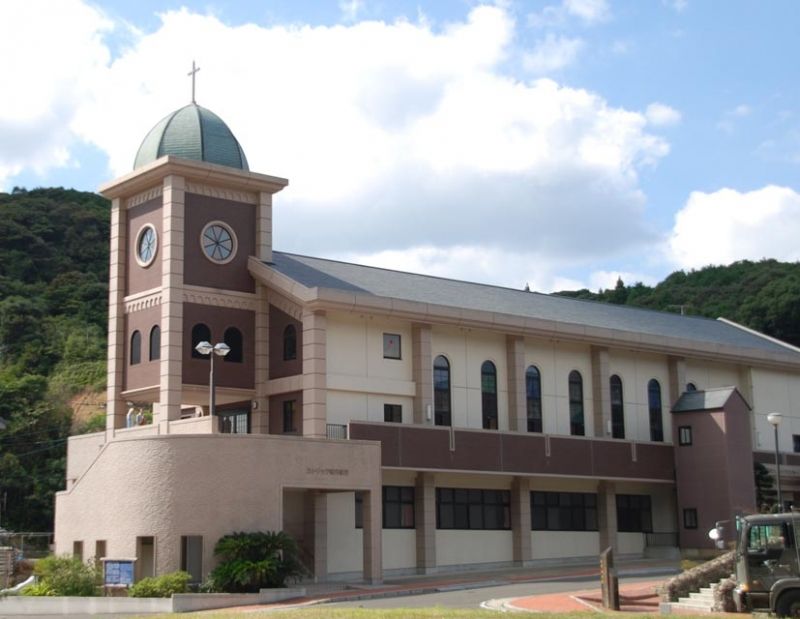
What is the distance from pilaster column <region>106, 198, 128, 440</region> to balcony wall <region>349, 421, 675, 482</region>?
9486 mm

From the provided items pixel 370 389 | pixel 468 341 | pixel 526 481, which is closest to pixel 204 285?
pixel 370 389

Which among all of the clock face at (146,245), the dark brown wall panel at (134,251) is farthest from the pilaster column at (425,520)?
the clock face at (146,245)

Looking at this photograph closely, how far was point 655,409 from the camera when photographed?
51.6m

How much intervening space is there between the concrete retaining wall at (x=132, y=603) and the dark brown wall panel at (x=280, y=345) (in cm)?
889

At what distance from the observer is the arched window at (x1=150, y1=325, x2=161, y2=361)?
4161cm

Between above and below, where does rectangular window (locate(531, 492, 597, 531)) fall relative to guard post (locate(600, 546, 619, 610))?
above

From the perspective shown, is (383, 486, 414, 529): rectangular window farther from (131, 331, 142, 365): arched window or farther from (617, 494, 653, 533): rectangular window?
(617, 494, 653, 533): rectangular window

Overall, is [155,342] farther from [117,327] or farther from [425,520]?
[425,520]

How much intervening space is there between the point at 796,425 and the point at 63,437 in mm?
42869

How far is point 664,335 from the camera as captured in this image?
51656 mm

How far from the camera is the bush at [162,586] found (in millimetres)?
33000

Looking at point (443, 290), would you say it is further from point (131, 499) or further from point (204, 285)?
point (131, 499)

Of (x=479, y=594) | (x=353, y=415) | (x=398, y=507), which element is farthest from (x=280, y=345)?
(x=479, y=594)

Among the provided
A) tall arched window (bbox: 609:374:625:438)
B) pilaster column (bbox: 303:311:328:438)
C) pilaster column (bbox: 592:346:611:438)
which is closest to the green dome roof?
pilaster column (bbox: 303:311:328:438)
